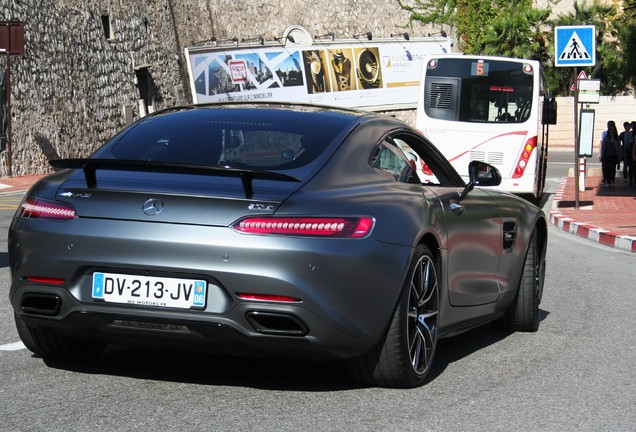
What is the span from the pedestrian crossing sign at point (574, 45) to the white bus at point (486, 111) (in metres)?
2.39

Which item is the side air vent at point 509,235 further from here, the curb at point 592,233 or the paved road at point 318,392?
the curb at point 592,233

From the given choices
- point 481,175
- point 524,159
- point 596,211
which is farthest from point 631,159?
point 481,175

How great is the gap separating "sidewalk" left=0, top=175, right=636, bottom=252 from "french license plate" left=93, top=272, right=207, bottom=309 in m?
12.1

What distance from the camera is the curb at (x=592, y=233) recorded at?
16.9m

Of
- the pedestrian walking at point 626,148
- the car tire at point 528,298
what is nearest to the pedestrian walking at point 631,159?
the pedestrian walking at point 626,148

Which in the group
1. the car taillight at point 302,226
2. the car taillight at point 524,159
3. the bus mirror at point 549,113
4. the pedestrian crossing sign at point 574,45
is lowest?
the car taillight at point 524,159

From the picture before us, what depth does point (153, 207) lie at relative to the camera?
539 cm

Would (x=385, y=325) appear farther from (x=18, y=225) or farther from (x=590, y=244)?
(x=590, y=244)

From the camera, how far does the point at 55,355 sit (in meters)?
6.24

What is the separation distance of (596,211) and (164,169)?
61.6ft

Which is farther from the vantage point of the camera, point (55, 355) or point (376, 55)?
point (376, 55)

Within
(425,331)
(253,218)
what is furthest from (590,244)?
(253,218)

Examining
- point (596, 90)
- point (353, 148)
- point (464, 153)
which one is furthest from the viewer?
point (596, 90)

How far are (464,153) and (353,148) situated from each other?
18.6 meters
